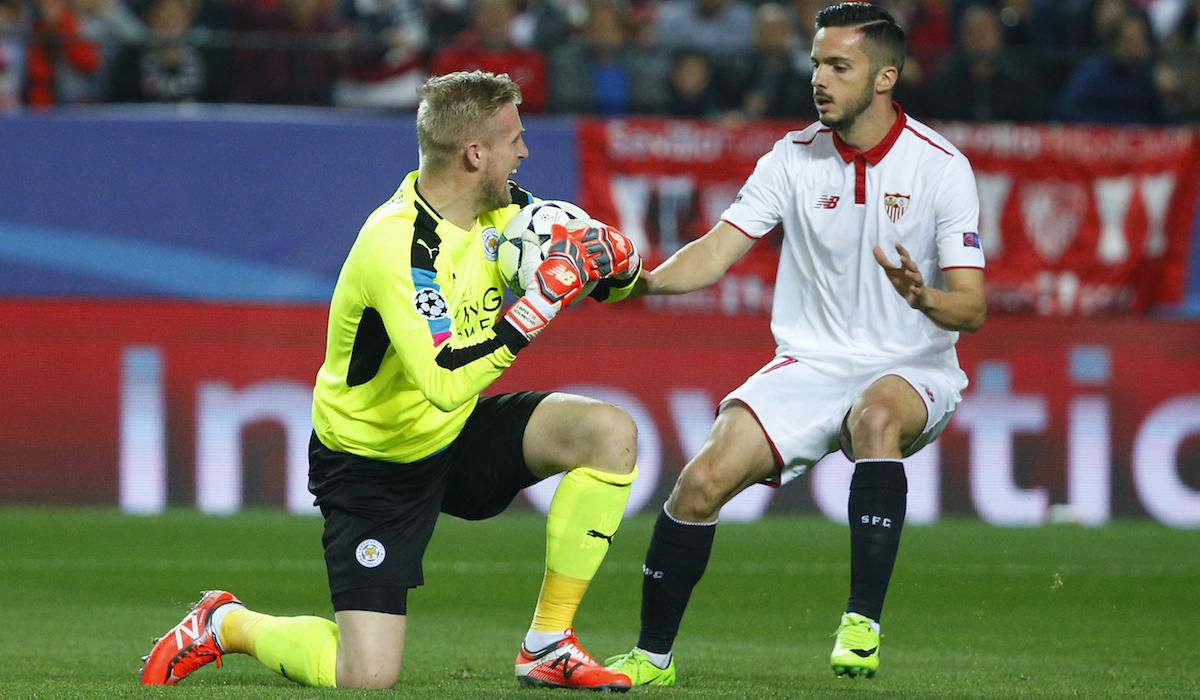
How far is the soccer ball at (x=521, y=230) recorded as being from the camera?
5.48 meters

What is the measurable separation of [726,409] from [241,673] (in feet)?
6.21

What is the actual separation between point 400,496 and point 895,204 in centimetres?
201

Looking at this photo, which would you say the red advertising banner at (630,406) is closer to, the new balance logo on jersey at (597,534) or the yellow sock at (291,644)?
the yellow sock at (291,644)

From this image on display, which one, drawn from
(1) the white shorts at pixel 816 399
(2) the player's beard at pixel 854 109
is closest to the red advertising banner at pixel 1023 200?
(2) the player's beard at pixel 854 109

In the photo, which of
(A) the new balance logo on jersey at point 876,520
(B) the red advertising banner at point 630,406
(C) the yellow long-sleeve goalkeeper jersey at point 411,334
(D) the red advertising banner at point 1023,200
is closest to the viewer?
(C) the yellow long-sleeve goalkeeper jersey at point 411,334

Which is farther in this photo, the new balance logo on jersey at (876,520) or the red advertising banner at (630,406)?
the red advertising banner at (630,406)

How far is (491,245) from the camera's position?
5.58 metres

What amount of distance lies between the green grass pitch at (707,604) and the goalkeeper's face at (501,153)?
1.50m

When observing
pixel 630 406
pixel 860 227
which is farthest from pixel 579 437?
pixel 630 406

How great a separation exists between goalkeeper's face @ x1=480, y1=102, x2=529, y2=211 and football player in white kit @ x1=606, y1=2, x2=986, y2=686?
83cm

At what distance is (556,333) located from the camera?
11602 millimetres

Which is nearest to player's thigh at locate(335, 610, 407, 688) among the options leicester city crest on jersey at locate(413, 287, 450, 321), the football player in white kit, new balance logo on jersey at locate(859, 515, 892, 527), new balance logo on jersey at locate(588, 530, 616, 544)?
new balance logo on jersey at locate(588, 530, 616, 544)

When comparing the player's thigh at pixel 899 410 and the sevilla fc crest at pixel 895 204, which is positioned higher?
the sevilla fc crest at pixel 895 204

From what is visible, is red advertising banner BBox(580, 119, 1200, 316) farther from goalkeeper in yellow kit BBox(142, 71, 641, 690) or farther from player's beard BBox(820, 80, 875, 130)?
goalkeeper in yellow kit BBox(142, 71, 641, 690)
